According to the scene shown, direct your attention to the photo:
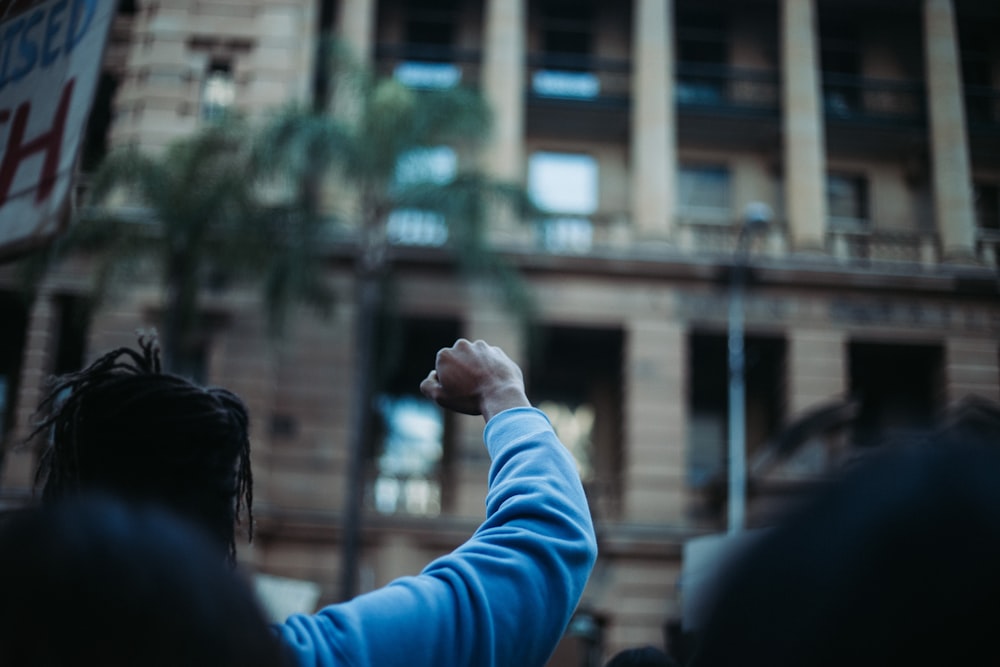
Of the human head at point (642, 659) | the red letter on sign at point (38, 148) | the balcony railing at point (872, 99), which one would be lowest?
the human head at point (642, 659)

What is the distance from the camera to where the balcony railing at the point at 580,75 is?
965 inches

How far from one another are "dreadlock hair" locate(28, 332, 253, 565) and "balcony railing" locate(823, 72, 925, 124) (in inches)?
955

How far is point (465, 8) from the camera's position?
82.5 feet

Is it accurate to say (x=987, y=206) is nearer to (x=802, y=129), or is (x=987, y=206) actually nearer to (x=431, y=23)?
(x=802, y=129)

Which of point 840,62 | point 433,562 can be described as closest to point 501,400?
point 433,562

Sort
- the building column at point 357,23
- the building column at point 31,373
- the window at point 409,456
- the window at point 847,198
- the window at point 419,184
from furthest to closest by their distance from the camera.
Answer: the window at point 847,198 → the building column at point 357,23 → the window at point 409,456 → the building column at point 31,373 → the window at point 419,184

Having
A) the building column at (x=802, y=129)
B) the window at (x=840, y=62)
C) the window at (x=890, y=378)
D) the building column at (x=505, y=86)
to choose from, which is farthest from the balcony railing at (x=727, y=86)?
the window at (x=890, y=378)

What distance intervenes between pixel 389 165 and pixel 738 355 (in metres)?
7.54

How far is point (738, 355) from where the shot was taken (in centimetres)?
2036

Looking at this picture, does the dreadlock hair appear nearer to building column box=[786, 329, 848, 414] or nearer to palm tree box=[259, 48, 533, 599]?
palm tree box=[259, 48, 533, 599]

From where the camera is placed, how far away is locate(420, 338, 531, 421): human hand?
205 cm

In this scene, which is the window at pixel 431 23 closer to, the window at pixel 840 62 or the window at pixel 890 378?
the window at pixel 840 62

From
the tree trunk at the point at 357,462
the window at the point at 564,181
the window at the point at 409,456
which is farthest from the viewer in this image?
the window at the point at 564,181

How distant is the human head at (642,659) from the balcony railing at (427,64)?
21.0 m
